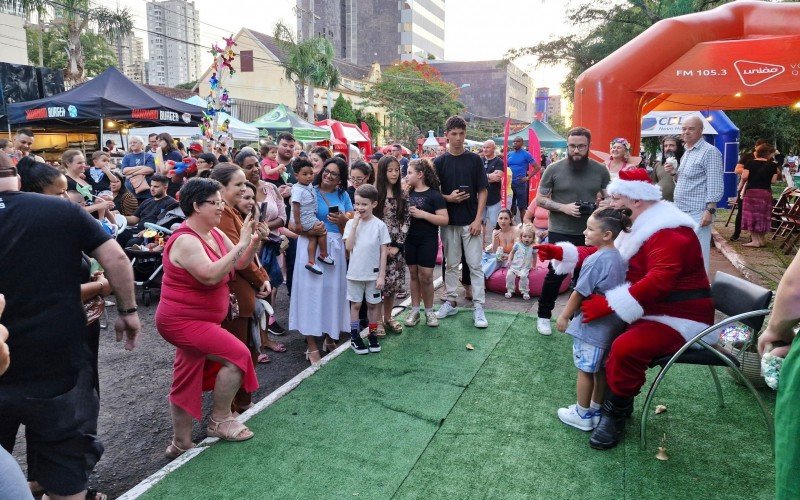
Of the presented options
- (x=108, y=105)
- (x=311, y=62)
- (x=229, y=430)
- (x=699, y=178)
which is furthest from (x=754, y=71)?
(x=311, y=62)

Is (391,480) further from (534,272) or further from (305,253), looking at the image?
(534,272)

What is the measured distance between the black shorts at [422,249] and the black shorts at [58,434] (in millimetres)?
3355

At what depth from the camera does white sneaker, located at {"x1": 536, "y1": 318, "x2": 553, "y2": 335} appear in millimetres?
5341

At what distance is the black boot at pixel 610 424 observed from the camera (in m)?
3.31

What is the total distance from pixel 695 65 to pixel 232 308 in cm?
657

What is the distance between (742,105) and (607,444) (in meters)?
8.89

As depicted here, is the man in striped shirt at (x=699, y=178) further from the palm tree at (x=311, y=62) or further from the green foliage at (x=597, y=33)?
the palm tree at (x=311, y=62)

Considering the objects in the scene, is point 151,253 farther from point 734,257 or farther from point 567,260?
point 734,257

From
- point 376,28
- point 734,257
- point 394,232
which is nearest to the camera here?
point 394,232

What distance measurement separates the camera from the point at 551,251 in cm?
371

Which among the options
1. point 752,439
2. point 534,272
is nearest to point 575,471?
point 752,439

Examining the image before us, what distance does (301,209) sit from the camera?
16.0 feet

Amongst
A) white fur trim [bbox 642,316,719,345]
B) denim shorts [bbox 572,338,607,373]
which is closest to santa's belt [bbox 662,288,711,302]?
white fur trim [bbox 642,316,719,345]

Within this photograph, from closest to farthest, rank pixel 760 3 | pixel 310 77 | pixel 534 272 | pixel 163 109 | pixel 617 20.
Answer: pixel 534 272
pixel 760 3
pixel 163 109
pixel 617 20
pixel 310 77
